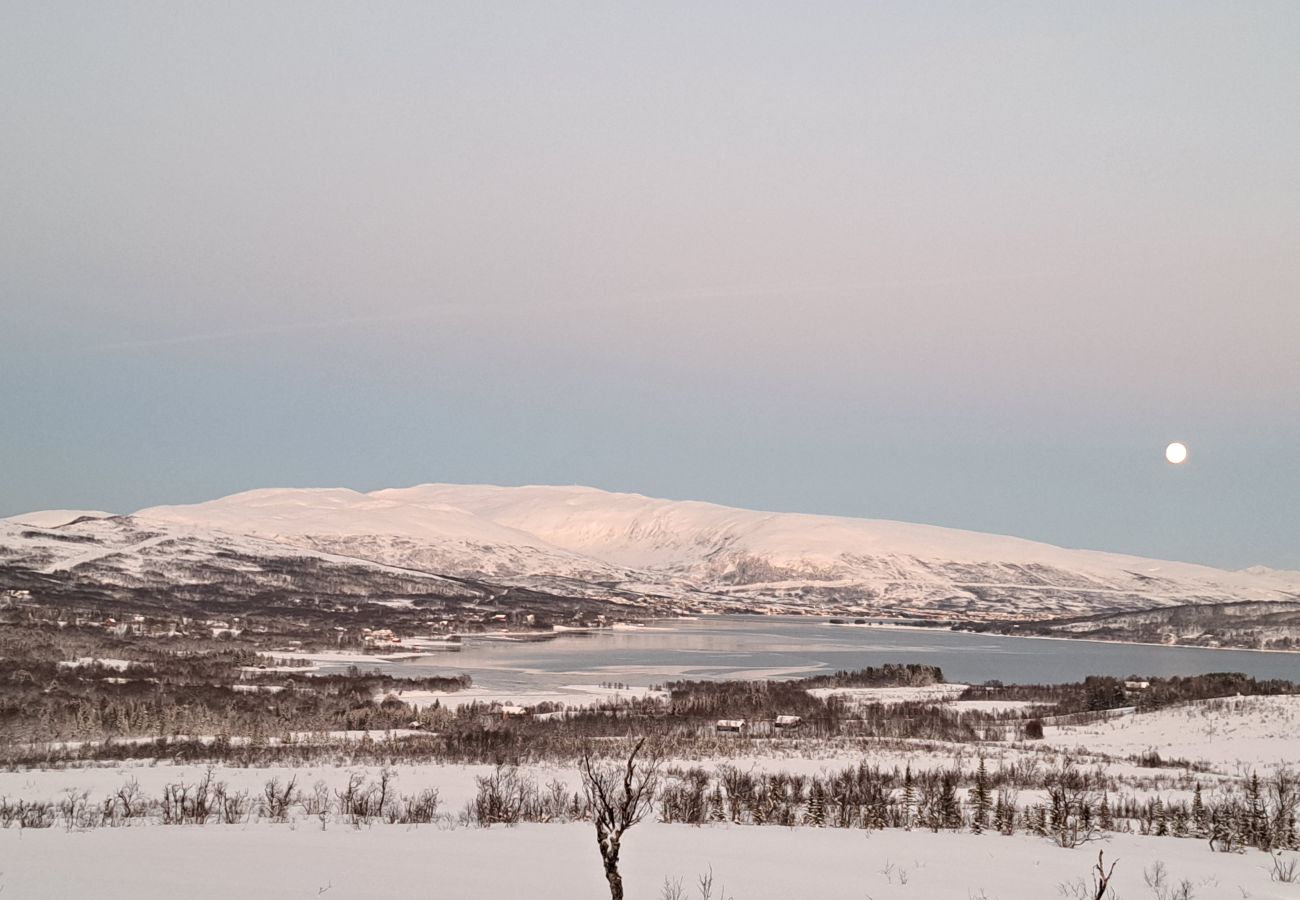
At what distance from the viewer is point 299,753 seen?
2705 centimetres

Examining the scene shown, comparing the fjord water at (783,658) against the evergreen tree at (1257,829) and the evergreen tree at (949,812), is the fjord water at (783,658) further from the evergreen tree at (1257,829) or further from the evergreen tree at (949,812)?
the evergreen tree at (1257,829)

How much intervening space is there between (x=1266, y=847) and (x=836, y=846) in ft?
21.2

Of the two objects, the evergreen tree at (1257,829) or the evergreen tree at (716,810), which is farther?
the evergreen tree at (716,810)

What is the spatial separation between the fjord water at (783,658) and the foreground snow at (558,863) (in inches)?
1787

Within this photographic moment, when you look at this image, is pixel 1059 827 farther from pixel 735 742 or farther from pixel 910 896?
pixel 735 742

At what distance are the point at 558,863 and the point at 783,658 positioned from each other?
81465 millimetres

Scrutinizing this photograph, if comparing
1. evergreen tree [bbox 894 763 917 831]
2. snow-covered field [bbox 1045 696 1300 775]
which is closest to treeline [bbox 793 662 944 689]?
snow-covered field [bbox 1045 696 1300 775]

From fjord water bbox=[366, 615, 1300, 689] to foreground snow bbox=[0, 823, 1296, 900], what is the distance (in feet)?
149

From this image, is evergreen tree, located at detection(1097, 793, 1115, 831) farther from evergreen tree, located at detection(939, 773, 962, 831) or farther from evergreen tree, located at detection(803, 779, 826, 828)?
evergreen tree, located at detection(803, 779, 826, 828)

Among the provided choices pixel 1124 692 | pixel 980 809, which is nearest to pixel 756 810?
pixel 980 809

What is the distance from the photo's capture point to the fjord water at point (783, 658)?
72750 mm

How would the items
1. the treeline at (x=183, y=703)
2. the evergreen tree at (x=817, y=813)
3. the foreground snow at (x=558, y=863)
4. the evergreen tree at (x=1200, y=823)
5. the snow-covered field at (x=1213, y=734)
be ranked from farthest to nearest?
1. the treeline at (x=183, y=703)
2. the snow-covered field at (x=1213, y=734)
3. the evergreen tree at (x=817, y=813)
4. the evergreen tree at (x=1200, y=823)
5. the foreground snow at (x=558, y=863)

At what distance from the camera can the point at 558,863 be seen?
12.8 metres

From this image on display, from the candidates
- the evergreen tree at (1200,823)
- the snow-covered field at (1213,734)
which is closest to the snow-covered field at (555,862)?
the evergreen tree at (1200,823)
